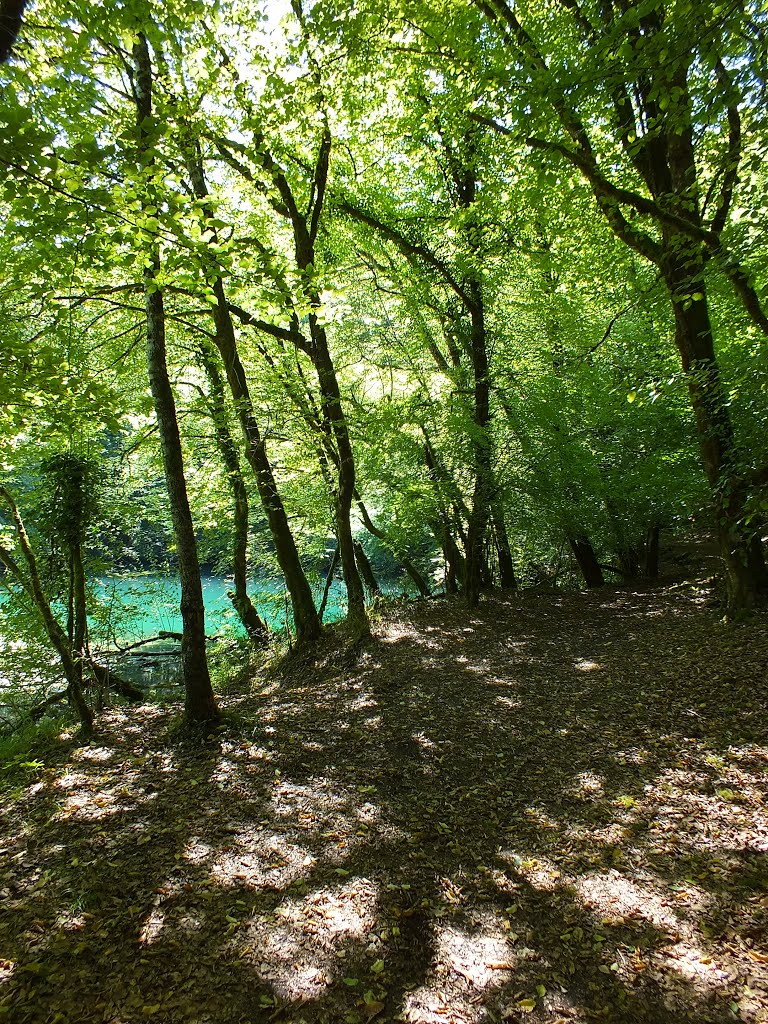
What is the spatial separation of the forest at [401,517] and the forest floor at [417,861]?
0.08 ft

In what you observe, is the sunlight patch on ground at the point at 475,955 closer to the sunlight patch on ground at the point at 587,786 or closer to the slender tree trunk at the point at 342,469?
the sunlight patch on ground at the point at 587,786

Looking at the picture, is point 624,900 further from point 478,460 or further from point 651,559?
point 651,559

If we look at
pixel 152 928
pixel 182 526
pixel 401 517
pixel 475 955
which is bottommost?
pixel 475 955

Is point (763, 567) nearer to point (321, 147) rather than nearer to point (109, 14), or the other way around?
point (109, 14)

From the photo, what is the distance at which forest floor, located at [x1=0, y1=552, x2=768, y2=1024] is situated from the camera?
8.65 ft

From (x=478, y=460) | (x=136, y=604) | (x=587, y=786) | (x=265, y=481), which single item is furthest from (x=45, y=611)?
(x=478, y=460)

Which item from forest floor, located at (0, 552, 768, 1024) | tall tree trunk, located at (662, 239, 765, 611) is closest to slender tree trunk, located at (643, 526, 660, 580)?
tall tree trunk, located at (662, 239, 765, 611)

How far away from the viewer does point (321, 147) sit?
28.5ft

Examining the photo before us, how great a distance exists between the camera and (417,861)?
367cm

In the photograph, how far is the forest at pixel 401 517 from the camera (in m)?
3.01

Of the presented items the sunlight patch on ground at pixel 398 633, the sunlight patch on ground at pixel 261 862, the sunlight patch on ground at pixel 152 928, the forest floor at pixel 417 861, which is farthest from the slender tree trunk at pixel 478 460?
the sunlight patch on ground at pixel 152 928

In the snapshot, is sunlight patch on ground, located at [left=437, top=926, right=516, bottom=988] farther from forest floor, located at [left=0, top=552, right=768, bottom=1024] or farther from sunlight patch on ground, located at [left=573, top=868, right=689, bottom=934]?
sunlight patch on ground, located at [left=573, top=868, right=689, bottom=934]

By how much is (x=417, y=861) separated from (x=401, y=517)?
877 cm

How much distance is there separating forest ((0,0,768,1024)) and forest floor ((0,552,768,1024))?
0.08ft
